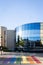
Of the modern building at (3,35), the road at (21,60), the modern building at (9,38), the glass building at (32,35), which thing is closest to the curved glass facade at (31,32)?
the glass building at (32,35)

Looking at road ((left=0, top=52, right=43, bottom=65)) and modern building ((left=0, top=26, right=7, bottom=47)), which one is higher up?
modern building ((left=0, top=26, right=7, bottom=47))

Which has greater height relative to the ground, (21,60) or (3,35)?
(3,35)

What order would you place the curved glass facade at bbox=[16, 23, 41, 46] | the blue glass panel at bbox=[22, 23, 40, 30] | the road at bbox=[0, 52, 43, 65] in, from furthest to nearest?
the blue glass panel at bbox=[22, 23, 40, 30] < the curved glass facade at bbox=[16, 23, 41, 46] < the road at bbox=[0, 52, 43, 65]

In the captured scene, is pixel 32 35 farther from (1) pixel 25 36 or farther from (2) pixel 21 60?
(2) pixel 21 60

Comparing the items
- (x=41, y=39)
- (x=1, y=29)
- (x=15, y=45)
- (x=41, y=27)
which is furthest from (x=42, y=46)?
(x=1, y=29)

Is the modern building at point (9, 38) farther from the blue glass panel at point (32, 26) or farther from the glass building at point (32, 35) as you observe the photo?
the blue glass panel at point (32, 26)

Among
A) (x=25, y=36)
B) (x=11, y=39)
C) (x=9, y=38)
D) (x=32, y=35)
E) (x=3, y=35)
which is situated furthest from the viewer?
(x=9, y=38)

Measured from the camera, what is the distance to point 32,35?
7188 cm

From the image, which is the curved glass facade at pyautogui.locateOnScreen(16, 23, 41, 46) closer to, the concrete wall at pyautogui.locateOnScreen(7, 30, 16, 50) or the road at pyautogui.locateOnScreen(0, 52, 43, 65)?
the concrete wall at pyautogui.locateOnScreen(7, 30, 16, 50)

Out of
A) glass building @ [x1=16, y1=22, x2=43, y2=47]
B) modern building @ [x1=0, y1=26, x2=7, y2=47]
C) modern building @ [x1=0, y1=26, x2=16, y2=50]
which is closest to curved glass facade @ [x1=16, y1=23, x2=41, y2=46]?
glass building @ [x1=16, y1=22, x2=43, y2=47]

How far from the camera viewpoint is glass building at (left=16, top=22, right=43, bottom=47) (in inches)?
2792

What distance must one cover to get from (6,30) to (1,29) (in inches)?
144

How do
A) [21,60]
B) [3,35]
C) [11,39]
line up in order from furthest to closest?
[11,39]
[3,35]
[21,60]

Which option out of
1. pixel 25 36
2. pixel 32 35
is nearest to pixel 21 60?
pixel 32 35
